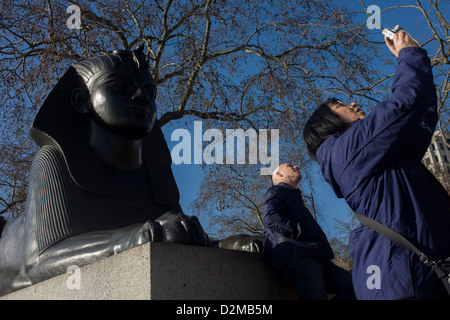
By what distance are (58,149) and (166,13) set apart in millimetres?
9635

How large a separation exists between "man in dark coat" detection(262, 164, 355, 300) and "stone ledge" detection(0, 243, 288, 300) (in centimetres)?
15

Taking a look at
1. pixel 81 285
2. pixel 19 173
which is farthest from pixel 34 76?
pixel 81 285

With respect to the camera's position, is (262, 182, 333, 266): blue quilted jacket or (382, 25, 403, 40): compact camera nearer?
(382, 25, 403, 40): compact camera

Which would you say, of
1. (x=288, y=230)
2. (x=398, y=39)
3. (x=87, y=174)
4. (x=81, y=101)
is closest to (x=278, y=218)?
(x=288, y=230)

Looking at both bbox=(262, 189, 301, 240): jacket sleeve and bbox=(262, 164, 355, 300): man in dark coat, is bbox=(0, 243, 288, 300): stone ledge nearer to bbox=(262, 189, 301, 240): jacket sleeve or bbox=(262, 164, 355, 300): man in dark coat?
bbox=(262, 164, 355, 300): man in dark coat

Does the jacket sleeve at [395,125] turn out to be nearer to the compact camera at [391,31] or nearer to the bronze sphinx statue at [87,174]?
the compact camera at [391,31]

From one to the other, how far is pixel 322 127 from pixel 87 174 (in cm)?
162

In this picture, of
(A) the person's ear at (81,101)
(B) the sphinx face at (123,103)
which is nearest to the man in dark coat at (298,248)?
(B) the sphinx face at (123,103)

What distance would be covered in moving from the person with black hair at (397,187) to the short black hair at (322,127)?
0.56 ft

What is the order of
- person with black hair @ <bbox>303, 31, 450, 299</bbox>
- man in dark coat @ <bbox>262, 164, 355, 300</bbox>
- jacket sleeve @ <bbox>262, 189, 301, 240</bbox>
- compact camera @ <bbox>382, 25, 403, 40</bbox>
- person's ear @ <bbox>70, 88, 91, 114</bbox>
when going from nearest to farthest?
person with black hair @ <bbox>303, 31, 450, 299</bbox> → compact camera @ <bbox>382, 25, 403, 40</bbox> → man in dark coat @ <bbox>262, 164, 355, 300</bbox> → jacket sleeve @ <bbox>262, 189, 301, 240</bbox> → person's ear @ <bbox>70, 88, 91, 114</bbox>

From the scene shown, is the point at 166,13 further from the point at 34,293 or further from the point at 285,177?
the point at 34,293

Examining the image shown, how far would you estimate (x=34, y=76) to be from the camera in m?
11.3

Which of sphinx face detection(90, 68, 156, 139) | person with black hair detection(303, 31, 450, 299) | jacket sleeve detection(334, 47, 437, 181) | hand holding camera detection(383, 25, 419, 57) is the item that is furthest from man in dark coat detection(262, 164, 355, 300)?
hand holding camera detection(383, 25, 419, 57)

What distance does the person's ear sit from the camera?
3.62m
